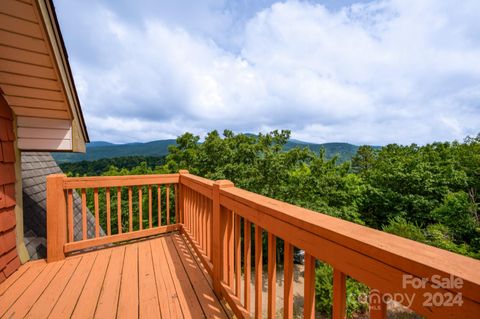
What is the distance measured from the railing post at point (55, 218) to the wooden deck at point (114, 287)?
5.6 inches

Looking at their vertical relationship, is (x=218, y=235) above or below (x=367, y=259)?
below

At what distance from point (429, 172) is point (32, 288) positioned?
1959cm

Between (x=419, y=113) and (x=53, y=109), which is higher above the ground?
(x=419, y=113)

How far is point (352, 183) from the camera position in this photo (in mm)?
14742

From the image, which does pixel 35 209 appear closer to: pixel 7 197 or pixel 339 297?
pixel 7 197

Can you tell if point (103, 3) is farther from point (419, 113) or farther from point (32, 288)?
point (419, 113)

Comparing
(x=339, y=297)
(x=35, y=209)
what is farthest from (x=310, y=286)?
(x=35, y=209)

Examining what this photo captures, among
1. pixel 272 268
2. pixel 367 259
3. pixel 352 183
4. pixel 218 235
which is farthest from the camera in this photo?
pixel 352 183

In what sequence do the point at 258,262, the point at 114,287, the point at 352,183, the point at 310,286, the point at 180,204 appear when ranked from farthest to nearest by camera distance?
the point at 352,183
the point at 180,204
the point at 114,287
the point at 258,262
the point at 310,286

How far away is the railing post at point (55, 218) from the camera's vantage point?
257 centimetres

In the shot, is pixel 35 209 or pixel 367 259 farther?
pixel 35 209

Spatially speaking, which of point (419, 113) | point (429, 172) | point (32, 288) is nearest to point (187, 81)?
point (32, 288)

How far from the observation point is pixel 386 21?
8.27 meters

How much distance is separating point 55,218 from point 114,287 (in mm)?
1231
